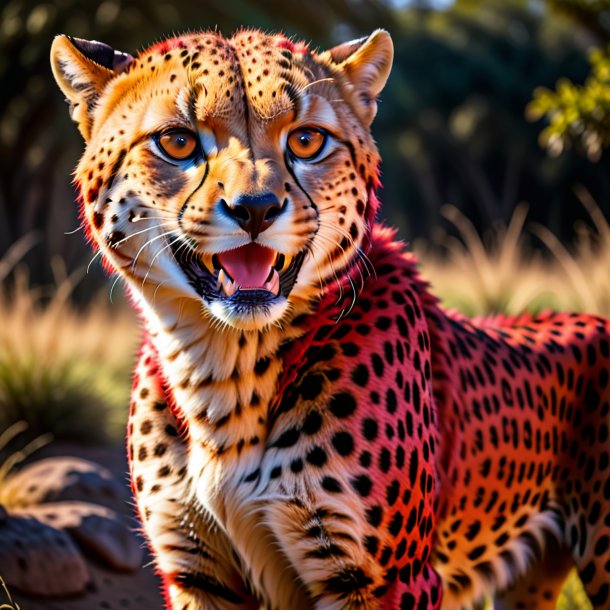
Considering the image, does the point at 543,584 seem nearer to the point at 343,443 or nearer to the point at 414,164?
the point at 343,443

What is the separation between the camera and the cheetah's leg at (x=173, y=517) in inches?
121

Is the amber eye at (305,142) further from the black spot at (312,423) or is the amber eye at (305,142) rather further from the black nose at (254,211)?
the black spot at (312,423)

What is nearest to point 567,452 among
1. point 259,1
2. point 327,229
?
point 327,229

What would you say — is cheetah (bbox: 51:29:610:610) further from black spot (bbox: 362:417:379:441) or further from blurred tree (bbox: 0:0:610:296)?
blurred tree (bbox: 0:0:610:296)

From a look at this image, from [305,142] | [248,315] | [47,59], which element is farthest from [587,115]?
[47,59]

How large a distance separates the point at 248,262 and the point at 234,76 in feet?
1.70

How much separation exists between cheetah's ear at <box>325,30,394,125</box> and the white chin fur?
745 millimetres

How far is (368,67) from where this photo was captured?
317 cm

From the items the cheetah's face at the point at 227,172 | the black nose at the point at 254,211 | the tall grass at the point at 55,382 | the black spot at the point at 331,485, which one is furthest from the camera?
the tall grass at the point at 55,382

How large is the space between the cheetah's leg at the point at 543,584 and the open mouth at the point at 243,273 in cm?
172

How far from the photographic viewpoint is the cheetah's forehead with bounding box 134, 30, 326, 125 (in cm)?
283

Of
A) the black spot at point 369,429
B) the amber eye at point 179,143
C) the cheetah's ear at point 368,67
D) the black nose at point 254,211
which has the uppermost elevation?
the cheetah's ear at point 368,67

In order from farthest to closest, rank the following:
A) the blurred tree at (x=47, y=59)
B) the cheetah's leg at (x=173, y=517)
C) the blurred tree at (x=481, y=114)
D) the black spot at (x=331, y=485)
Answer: the blurred tree at (x=481, y=114) < the blurred tree at (x=47, y=59) < the cheetah's leg at (x=173, y=517) < the black spot at (x=331, y=485)

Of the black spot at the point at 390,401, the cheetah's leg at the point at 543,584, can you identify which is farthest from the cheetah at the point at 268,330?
the cheetah's leg at the point at 543,584
